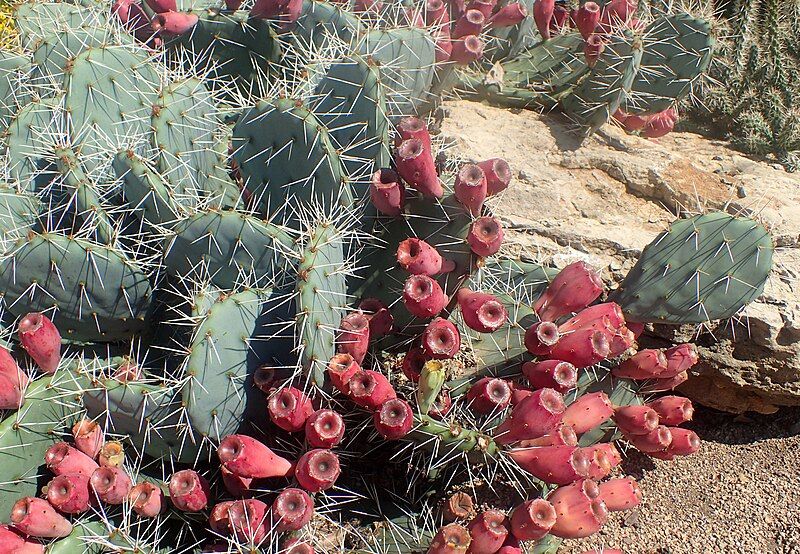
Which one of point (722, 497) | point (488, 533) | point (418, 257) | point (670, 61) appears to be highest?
point (670, 61)

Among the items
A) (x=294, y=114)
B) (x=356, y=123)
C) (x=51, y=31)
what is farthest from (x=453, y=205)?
(x=51, y=31)

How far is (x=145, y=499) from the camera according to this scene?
2139mm

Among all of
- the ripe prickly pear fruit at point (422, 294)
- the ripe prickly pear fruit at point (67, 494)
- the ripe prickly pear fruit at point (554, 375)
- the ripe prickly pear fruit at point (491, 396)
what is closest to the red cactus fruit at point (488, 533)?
the ripe prickly pear fruit at point (491, 396)

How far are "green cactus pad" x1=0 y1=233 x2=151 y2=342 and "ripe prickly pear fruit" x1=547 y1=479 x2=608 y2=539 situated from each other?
1.55 metres

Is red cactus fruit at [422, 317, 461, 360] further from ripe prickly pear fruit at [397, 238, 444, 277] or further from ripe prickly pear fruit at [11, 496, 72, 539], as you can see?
ripe prickly pear fruit at [11, 496, 72, 539]

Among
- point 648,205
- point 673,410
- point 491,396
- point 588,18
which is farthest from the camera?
point 588,18

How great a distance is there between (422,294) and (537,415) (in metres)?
0.50

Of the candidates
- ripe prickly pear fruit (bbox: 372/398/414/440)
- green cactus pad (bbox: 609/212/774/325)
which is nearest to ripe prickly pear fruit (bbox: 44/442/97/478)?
ripe prickly pear fruit (bbox: 372/398/414/440)

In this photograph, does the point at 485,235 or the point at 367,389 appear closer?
the point at 367,389

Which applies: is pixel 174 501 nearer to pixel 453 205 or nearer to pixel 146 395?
pixel 146 395

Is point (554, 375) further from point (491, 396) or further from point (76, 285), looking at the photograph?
point (76, 285)

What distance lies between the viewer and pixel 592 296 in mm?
2436

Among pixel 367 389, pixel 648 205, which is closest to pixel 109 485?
pixel 367 389

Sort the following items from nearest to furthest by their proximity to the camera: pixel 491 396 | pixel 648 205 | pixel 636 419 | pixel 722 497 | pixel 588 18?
pixel 491 396 → pixel 636 419 → pixel 722 497 → pixel 648 205 → pixel 588 18
